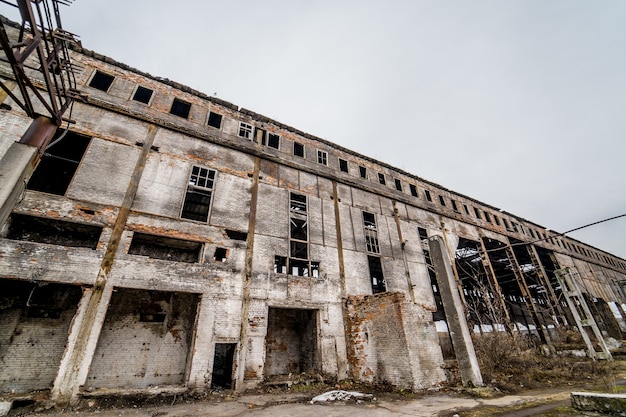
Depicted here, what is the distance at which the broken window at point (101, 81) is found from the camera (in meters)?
10.7

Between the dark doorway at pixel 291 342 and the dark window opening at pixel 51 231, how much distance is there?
7.34 metres

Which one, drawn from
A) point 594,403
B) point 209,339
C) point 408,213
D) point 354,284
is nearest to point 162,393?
point 209,339

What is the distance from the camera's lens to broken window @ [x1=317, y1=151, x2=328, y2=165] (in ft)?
49.9

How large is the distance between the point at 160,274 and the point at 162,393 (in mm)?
3366

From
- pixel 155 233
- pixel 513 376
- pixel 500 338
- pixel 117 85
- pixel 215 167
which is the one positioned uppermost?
pixel 117 85

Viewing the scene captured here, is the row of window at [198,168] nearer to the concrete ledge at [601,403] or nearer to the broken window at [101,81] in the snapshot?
the broken window at [101,81]

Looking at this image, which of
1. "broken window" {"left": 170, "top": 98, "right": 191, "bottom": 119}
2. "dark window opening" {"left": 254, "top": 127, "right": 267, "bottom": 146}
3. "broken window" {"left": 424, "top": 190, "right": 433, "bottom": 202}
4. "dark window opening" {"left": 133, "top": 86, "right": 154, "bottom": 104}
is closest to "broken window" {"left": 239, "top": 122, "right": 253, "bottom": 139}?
"dark window opening" {"left": 254, "top": 127, "right": 267, "bottom": 146}

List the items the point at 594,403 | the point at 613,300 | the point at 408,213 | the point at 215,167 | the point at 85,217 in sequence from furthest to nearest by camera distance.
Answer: the point at 613,300
the point at 408,213
the point at 215,167
the point at 85,217
the point at 594,403

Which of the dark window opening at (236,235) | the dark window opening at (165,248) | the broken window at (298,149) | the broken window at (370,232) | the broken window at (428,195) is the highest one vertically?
the broken window at (298,149)

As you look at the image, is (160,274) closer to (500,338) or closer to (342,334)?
(342,334)

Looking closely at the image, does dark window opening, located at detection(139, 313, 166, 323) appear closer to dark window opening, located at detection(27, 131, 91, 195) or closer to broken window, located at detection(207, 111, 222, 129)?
dark window opening, located at detection(27, 131, 91, 195)

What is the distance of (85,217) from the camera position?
827cm

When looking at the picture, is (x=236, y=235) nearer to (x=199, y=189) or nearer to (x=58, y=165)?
(x=199, y=189)

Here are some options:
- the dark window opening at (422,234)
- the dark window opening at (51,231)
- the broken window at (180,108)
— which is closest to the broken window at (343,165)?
the dark window opening at (422,234)
